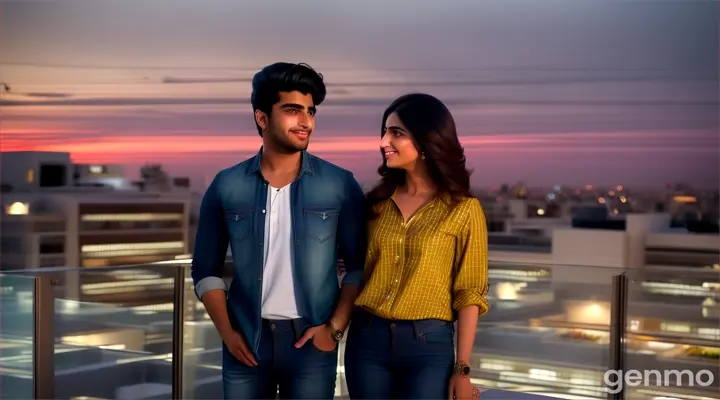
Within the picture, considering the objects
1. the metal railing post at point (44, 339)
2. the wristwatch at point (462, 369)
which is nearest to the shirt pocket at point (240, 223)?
the wristwatch at point (462, 369)

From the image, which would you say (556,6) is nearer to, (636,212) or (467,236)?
(636,212)

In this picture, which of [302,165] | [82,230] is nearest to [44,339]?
[302,165]

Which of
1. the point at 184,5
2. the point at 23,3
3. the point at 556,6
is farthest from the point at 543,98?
the point at 23,3

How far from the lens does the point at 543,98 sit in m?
24.9

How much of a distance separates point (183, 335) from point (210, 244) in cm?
214

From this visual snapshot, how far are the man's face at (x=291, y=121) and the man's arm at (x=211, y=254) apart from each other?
215 mm

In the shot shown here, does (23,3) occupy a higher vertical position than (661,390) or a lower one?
higher

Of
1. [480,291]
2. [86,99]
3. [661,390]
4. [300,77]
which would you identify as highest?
[86,99]

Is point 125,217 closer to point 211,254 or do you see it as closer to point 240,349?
point 211,254

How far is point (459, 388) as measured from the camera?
2.05 meters

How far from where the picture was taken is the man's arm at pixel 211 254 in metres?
2.25

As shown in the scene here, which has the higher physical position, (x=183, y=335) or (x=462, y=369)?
(x=462, y=369)

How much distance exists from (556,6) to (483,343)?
18566 mm

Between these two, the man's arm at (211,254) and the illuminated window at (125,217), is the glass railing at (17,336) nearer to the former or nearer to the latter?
the man's arm at (211,254)
